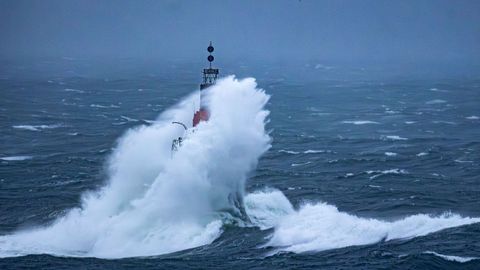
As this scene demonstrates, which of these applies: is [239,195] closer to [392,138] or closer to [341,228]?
[341,228]

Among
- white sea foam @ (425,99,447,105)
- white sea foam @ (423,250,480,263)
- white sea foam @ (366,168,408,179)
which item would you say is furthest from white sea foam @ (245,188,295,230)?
white sea foam @ (425,99,447,105)

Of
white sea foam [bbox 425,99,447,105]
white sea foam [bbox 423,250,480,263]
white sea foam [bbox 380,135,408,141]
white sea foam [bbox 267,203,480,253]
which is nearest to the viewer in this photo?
white sea foam [bbox 423,250,480,263]

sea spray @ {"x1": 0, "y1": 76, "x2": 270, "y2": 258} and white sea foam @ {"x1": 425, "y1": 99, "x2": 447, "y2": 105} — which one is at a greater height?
white sea foam @ {"x1": 425, "y1": 99, "x2": 447, "y2": 105}

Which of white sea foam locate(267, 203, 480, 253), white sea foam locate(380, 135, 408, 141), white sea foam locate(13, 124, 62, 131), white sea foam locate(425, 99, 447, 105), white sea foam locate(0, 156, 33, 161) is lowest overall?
white sea foam locate(267, 203, 480, 253)

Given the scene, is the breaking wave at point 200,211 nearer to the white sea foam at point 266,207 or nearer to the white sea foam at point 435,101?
the white sea foam at point 266,207

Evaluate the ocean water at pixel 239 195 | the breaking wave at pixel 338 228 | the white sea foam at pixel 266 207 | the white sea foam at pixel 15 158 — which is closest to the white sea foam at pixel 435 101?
the ocean water at pixel 239 195

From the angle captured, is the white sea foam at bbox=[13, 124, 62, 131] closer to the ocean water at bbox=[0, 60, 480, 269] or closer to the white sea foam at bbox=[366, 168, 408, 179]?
the ocean water at bbox=[0, 60, 480, 269]

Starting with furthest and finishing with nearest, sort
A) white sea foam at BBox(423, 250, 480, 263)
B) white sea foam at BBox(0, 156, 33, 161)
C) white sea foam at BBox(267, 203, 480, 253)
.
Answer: white sea foam at BBox(0, 156, 33, 161), white sea foam at BBox(267, 203, 480, 253), white sea foam at BBox(423, 250, 480, 263)
